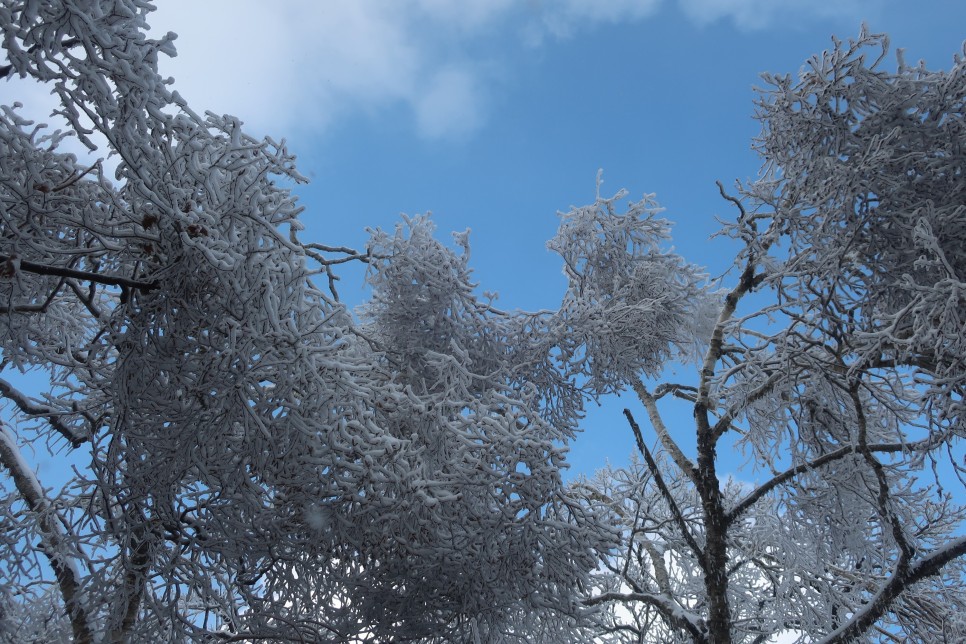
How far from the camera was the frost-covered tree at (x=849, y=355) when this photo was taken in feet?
17.4

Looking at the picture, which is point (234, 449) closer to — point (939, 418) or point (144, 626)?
point (144, 626)

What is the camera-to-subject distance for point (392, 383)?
5059mm

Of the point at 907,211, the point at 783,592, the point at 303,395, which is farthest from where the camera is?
the point at 783,592

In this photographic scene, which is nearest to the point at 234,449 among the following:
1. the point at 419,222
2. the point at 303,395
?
the point at 303,395

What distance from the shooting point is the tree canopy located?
428 centimetres

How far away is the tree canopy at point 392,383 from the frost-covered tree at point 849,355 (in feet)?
0.10

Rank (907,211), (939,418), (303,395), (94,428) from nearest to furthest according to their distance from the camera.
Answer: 1. (303,395)
2. (939,418)
3. (94,428)
4. (907,211)

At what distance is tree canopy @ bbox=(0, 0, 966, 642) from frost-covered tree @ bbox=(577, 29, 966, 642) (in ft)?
0.10

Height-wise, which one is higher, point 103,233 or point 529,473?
point 103,233

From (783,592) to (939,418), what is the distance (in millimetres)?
3451

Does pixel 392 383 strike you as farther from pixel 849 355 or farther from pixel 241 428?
pixel 849 355

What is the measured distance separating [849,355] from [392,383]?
14.1ft

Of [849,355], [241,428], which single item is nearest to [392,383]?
[241,428]

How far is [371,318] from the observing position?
7590mm
